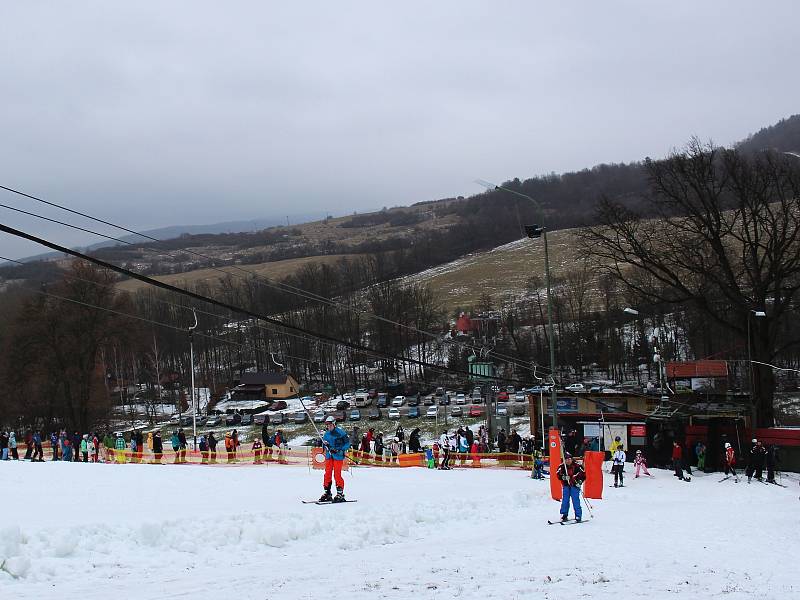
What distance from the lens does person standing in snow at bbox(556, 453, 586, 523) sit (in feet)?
58.4

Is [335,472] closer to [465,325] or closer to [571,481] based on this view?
[571,481]

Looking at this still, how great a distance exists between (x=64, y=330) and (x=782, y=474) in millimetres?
50410

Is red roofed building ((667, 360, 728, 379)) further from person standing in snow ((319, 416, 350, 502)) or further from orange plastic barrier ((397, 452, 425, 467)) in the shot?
person standing in snow ((319, 416, 350, 502))

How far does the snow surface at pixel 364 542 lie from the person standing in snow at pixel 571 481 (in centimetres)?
53

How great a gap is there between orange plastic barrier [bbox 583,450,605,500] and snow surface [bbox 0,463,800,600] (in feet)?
1.38

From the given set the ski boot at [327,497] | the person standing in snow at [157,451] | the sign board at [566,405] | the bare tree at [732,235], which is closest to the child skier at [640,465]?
the bare tree at [732,235]

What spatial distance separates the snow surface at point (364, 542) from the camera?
36.9 ft

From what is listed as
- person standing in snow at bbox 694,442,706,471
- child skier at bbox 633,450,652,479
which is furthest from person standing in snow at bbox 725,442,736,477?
child skier at bbox 633,450,652,479

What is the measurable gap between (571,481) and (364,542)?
519 centimetres

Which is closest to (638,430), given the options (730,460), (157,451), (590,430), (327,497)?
(590,430)

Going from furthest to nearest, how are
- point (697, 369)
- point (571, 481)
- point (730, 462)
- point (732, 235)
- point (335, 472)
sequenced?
point (697, 369)
point (732, 235)
point (730, 462)
point (335, 472)
point (571, 481)

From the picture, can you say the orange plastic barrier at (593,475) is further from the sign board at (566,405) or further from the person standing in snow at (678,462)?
the sign board at (566,405)

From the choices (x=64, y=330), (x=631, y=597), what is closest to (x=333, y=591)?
(x=631, y=597)

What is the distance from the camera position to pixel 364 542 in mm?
15398
